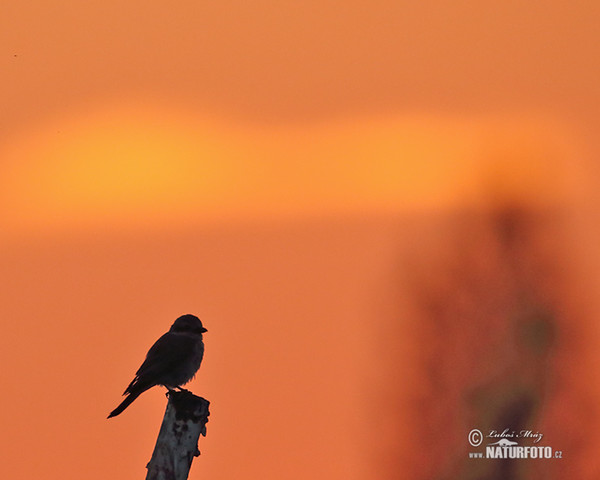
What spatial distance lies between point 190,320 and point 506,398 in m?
21.6

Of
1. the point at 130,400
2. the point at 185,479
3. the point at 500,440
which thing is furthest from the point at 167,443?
the point at 500,440

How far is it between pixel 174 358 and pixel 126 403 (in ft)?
6.44

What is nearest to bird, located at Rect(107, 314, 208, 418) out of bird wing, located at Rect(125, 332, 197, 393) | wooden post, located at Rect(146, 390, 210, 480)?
bird wing, located at Rect(125, 332, 197, 393)

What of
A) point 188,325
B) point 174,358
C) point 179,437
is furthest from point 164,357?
point 179,437

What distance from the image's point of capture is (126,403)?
36.7ft

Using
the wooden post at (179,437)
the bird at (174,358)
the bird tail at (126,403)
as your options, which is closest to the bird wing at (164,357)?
the bird at (174,358)

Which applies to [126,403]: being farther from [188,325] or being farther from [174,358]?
[188,325]

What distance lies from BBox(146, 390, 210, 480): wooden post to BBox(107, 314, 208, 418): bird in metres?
3.21

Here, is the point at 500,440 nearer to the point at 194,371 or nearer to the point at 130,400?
the point at 194,371

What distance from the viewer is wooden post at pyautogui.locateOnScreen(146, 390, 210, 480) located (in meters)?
8.31

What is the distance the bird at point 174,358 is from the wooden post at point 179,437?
127 inches

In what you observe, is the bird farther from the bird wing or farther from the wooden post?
the wooden post

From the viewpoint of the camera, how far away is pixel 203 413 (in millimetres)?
8805

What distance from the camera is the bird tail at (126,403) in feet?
34.7
